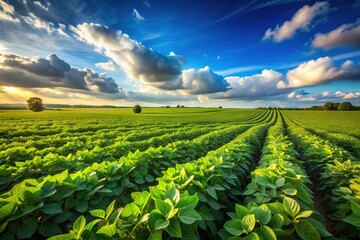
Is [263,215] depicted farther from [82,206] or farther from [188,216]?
[82,206]

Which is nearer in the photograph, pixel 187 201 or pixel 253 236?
pixel 253 236

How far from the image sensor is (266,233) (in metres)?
1.70

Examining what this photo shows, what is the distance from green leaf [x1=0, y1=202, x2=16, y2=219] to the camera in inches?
68.4

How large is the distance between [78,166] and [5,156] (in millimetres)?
2830

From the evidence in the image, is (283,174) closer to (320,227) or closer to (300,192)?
(300,192)

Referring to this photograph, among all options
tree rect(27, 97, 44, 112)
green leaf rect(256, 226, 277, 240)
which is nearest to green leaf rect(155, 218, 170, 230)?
green leaf rect(256, 226, 277, 240)

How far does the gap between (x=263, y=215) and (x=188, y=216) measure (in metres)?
0.86

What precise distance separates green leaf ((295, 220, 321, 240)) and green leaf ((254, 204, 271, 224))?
11.2 inches

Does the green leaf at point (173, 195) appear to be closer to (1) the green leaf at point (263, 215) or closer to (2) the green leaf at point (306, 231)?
(1) the green leaf at point (263, 215)

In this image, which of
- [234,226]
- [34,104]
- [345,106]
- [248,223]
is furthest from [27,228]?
[345,106]

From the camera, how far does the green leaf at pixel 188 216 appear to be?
5.24ft

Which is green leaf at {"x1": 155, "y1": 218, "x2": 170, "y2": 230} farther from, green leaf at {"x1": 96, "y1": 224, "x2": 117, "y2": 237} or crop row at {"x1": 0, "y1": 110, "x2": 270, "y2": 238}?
Result: crop row at {"x1": 0, "y1": 110, "x2": 270, "y2": 238}

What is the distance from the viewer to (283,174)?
2975mm

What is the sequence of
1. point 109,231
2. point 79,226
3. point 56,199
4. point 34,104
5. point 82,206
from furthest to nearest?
point 34,104 < point 82,206 < point 56,199 < point 79,226 < point 109,231
